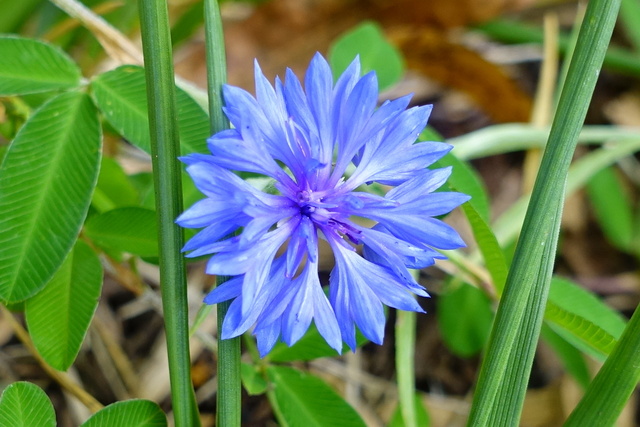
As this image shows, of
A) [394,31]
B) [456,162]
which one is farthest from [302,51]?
[456,162]

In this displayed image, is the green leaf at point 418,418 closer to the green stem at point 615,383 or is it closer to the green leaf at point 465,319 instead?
the green leaf at point 465,319

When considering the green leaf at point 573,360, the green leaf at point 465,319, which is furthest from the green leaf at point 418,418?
the green leaf at point 573,360

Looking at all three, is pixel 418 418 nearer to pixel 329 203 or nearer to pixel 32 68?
pixel 329 203

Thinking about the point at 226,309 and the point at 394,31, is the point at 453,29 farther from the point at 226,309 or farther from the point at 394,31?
the point at 226,309

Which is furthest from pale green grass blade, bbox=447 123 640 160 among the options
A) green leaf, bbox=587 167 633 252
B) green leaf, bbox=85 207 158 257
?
green leaf, bbox=85 207 158 257

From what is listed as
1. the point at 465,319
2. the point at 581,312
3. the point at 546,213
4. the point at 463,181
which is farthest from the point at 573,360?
the point at 546,213
